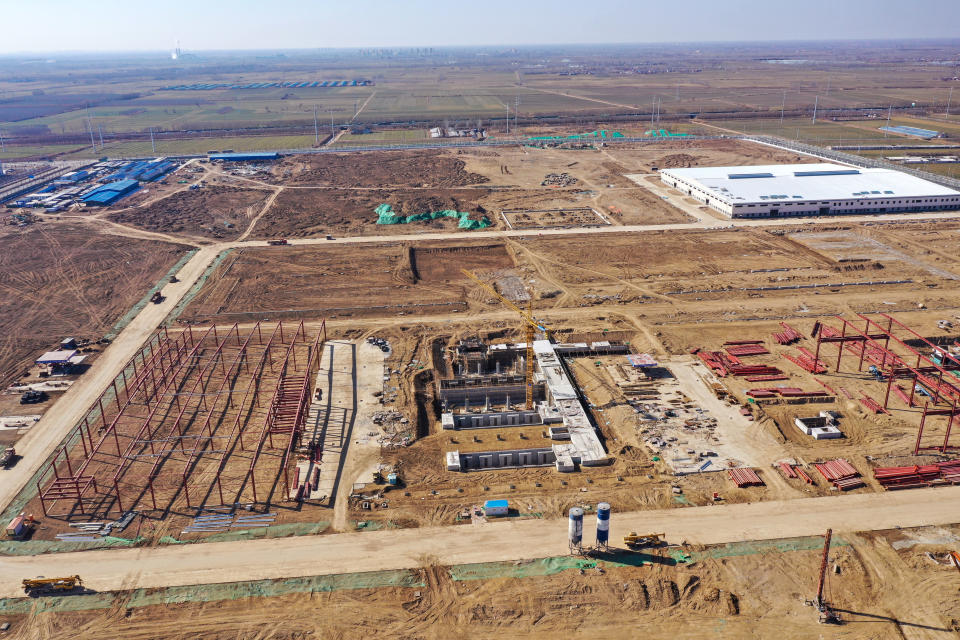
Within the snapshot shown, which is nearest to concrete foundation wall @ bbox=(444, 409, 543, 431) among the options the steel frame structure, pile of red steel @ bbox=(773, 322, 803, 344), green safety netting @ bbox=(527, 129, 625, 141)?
the steel frame structure

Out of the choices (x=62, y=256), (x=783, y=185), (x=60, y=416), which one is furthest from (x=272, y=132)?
(x=60, y=416)

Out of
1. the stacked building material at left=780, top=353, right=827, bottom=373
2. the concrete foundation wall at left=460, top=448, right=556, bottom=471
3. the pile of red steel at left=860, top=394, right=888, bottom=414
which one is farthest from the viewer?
the stacked building material at left=780, top=353, right=827, bottom=373

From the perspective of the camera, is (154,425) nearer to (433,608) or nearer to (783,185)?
(433,608)

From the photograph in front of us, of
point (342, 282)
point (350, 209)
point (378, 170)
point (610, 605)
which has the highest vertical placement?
point (378, 170)

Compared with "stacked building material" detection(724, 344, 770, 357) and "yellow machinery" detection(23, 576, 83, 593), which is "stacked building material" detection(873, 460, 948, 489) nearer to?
"stacked building material" detection(724, 344, 770, 357)

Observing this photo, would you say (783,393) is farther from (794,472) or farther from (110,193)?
(110,193)

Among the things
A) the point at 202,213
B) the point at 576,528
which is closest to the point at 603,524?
the point at 576,528
